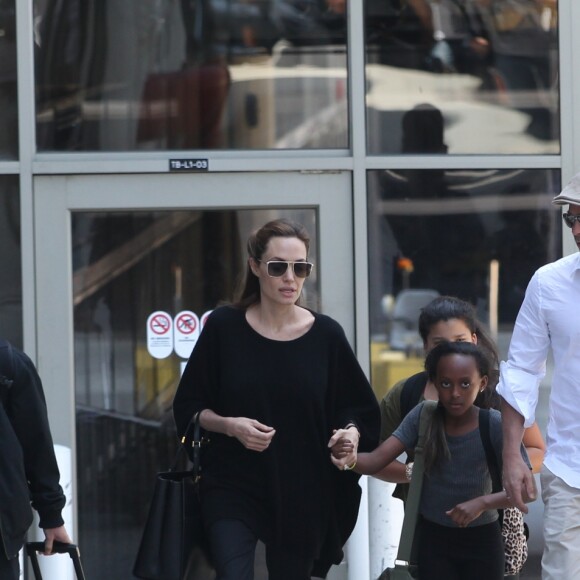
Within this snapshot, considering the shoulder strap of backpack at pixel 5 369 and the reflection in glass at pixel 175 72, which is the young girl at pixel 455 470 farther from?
the reflection in glass at pixel 175 72

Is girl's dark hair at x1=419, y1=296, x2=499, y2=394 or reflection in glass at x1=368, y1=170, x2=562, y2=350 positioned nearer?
girl's dark hair at x1=419, y1=296, x2=499, y2=394

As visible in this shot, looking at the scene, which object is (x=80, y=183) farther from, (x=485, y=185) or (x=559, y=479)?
(x=559, y=479)

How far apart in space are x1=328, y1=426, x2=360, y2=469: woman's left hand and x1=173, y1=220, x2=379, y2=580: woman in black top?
0.01 m

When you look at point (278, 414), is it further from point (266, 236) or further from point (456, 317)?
point (456, 317)

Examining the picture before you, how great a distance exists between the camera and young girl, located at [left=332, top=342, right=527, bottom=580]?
4047 mm

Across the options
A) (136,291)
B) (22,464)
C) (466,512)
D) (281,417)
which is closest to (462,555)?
(466,512)

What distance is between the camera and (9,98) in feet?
20.6

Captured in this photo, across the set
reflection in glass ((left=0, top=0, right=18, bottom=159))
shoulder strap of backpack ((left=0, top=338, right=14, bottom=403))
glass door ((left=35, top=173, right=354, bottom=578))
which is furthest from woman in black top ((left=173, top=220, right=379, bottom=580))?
reflection in glass ((left=0, top=0, right=18, bottom=159))

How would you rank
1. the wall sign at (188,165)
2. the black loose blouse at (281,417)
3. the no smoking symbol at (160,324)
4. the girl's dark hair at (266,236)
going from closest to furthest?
the black loose blouse at (281,417)
the girl's dark hair at (266,236)
the wall sign at (188,165)
the no smoking symbol at (160,324)

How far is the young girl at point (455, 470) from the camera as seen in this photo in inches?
159

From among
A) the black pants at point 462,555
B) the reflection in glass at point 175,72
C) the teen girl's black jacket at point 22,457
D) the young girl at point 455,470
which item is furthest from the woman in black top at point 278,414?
the reflection in glass at point 175,72

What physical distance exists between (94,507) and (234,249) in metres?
1.54

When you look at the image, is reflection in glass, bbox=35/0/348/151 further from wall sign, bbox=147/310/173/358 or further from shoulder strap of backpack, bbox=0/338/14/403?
shoulder strap of backpack, bbox=0/338/14/403

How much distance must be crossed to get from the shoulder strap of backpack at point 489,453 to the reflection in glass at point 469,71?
2.48 m
